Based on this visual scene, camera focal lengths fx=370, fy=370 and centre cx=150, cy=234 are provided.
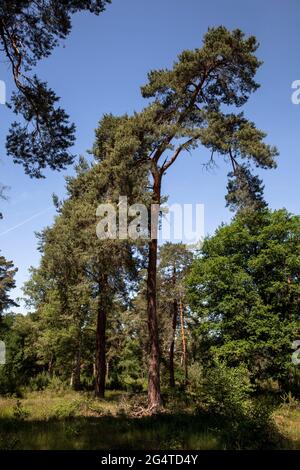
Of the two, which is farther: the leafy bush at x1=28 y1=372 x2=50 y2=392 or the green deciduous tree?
the leafy bush at x1=28 y1=372 x2=50 y2=392

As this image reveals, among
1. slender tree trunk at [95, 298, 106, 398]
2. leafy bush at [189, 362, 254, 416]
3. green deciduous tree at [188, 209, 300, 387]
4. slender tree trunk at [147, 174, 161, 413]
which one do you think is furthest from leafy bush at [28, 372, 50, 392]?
leafy bush at [189, 362, 254, 416]

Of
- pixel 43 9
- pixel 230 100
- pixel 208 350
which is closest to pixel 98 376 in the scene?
pixel 208 350

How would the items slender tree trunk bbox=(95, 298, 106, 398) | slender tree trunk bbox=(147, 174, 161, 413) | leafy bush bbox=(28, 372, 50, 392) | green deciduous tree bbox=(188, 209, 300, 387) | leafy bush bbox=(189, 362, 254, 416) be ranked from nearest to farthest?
leafy bush bbox=(189, 362, 254, 416)
slender tree trunk bbox=(147, 174, 161, 413)
green deciduous tree bbox=(188, 209, 300, 387)
slender tree trunk bbox=(95, 298, 106, 398)
leafy bush bbox=(28, 372, 50, 392)

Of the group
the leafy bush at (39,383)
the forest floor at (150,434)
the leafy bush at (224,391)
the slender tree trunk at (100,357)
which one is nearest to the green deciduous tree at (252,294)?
the slender tree trunk at (100,357)

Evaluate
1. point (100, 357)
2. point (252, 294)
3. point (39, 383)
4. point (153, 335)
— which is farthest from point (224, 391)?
point (39, 383)

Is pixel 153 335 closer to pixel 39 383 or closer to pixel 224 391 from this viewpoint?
pixel 224 391

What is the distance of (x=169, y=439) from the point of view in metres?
9.53

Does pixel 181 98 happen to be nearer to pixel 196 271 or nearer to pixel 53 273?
pixel 53 273

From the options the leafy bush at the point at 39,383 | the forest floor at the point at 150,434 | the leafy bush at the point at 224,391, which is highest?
the leafy bush at the point at 224,391

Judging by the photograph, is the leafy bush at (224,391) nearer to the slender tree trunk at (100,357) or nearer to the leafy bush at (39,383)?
the slender tree trunk at (100,357)

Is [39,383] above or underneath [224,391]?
underneath

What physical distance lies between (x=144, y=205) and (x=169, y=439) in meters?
8.18

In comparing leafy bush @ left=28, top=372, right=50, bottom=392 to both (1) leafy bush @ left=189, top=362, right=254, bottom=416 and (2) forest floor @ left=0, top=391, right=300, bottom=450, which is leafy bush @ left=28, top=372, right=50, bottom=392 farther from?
(1) leafy bush @ left=189, top=362, right=254, bottom=416

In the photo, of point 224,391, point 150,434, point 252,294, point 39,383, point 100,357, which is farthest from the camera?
point 39,383
